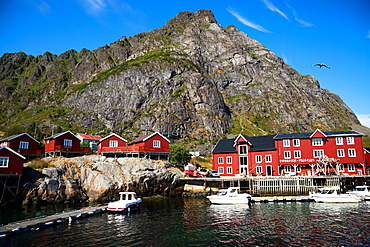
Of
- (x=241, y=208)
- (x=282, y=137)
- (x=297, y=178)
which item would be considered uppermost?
(x=282, y=137)

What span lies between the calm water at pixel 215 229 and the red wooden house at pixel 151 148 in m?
26.8

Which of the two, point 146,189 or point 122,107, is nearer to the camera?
point 146,189

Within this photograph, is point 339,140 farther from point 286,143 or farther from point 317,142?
point 286,143

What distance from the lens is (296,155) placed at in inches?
2466

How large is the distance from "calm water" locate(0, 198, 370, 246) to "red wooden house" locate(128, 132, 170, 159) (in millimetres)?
26785

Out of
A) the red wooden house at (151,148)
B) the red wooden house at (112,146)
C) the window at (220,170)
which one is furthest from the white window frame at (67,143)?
the window at (220,170)

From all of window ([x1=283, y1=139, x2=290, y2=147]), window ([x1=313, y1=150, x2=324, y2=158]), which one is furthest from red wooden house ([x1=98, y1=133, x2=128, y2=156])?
window ([x1=313, y1=150, x2=324, y2=158])

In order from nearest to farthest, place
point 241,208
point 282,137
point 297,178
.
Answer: point 241,208 < point 297,178 < point 282,137

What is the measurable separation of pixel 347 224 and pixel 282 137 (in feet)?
124

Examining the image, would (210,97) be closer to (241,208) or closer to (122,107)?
(122,107)

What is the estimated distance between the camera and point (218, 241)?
22516mm

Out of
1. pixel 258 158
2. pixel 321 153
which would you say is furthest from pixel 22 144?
pixel 321 153

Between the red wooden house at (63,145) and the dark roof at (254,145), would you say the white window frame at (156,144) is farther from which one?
the red wooden house at (63,145)

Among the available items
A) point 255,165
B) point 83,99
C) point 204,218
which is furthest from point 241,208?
point 83,99
